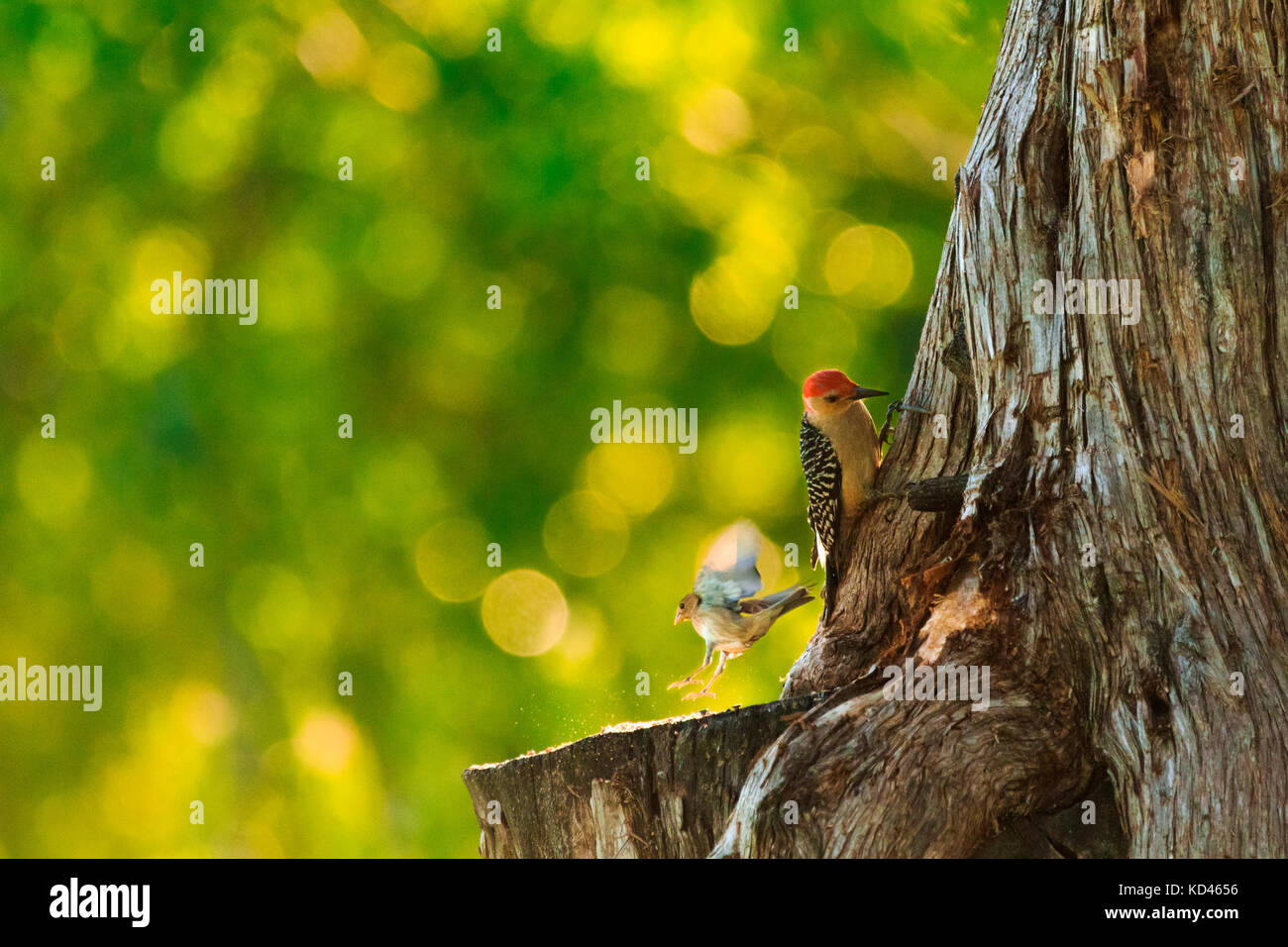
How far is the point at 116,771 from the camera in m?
9.31

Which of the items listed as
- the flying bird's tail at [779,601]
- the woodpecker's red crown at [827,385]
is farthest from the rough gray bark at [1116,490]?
the flying bird's tail at [779,601]

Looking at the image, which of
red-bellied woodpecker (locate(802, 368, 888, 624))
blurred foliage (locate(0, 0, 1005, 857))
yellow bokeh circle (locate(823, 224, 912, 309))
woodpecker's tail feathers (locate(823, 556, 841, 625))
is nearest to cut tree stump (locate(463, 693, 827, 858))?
woodpecker's tail feathers (locate(823, 556, 841, 625))

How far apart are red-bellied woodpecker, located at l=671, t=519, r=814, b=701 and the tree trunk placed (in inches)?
40.3

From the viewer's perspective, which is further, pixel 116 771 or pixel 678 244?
pixel 116 771

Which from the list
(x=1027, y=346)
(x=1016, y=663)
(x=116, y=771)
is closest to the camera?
(x=1016, y=663)

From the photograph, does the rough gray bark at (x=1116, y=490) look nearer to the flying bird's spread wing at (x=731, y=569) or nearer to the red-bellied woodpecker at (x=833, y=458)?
the red-bellied woodpecker at (x=833, y=458)

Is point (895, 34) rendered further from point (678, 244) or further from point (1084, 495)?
point (1084, 495)

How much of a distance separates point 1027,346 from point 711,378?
5.39m

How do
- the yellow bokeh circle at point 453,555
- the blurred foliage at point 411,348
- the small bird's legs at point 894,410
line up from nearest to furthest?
the small bird's legs at point 894,410
the blurred foliage at point 411,348
the yellow bokeh circle at point 453,555

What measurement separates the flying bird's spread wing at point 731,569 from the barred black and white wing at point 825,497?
0.25 meters

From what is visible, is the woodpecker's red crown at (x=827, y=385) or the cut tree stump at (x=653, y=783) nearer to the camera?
the cut tree stump at (x=653, y=783)

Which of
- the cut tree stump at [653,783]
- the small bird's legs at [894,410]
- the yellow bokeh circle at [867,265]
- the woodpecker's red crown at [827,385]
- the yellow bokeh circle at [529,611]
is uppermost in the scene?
the yellow bokeh circle at [867,265]

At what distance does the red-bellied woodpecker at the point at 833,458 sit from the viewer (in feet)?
12.6
